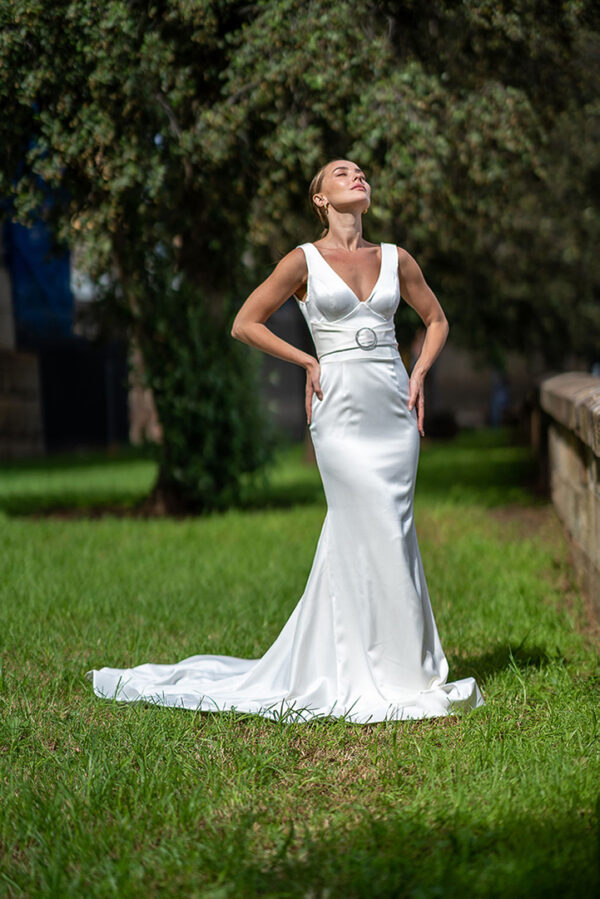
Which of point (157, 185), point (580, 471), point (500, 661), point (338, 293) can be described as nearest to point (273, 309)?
point (338, 293)

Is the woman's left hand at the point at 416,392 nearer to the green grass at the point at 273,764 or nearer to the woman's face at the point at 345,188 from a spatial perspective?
the woman's face at the point at 345,188

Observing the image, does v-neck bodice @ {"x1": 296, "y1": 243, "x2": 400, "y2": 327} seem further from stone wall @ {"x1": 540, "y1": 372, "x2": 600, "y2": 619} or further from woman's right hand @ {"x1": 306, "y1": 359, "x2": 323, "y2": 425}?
stone wall @ {"x1": 540, "y1": 372, "x2": 600, "y2": 619}

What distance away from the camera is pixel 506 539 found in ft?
28.8

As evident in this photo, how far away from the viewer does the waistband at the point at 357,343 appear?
404 centimetres

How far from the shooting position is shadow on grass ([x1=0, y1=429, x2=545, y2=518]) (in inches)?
460

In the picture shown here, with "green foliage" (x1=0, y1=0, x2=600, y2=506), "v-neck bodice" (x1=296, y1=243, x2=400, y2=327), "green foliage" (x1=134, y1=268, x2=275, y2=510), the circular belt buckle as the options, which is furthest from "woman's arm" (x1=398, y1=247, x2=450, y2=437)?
"green foliage" (x1=134, y1=268, x2=275, y2=510)

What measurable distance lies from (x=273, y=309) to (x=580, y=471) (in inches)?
127

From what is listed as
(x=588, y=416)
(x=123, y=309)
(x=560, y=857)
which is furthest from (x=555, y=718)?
(x=123, y=309)

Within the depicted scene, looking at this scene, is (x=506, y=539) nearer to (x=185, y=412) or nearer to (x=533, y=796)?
(x=185, y=412)

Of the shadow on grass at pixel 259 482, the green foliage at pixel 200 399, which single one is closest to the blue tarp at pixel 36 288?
the shadow on grass at pixel 259 482

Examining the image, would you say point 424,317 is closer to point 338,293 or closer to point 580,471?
point 338,293

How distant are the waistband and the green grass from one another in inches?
59.6

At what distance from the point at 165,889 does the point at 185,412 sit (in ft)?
27.2

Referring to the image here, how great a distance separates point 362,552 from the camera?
403cm
